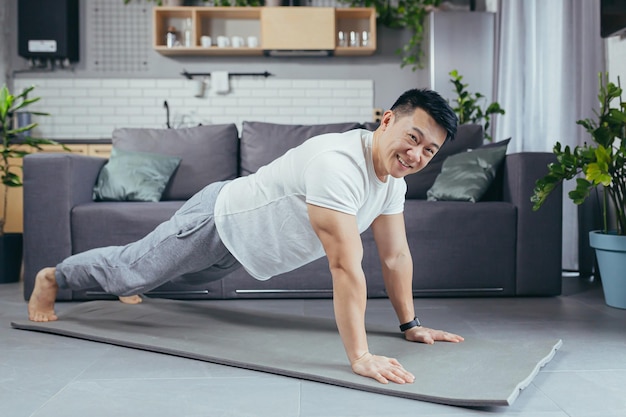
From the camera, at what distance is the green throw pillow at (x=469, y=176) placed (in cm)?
316

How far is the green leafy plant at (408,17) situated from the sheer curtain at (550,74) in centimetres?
90

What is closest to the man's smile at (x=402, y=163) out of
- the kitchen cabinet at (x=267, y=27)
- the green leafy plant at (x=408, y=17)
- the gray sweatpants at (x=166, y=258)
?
the gray sweatpants at (x=166, y=258)

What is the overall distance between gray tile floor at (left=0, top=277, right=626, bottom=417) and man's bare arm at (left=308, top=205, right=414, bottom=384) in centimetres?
10

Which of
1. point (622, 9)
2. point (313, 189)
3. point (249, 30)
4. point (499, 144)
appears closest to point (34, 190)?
point (313, 189)

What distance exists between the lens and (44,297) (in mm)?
2449

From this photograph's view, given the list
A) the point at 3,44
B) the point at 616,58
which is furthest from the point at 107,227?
the point at 3,44

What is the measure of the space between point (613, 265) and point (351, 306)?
1602mm

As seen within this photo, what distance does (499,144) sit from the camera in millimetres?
3418

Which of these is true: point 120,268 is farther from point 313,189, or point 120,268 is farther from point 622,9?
point 622,9

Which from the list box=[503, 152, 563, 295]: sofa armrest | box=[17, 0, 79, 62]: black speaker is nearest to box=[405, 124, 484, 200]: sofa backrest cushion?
box=[503, 152, 563, 295]: sofa armrest

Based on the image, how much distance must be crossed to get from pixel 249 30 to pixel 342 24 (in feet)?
2.84

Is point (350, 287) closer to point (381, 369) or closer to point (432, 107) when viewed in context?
point (381, 369)

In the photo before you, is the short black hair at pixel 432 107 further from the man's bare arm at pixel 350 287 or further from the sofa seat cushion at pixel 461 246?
the sofa seat cushion at pixel 461 246

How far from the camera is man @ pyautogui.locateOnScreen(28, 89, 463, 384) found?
5.65 feet
